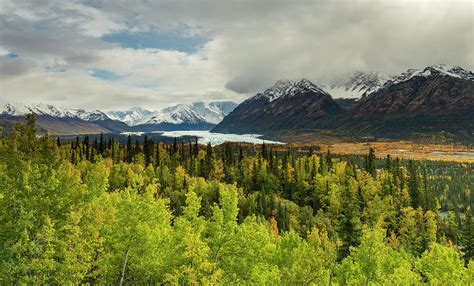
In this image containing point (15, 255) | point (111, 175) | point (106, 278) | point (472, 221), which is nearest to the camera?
point (15, 255)

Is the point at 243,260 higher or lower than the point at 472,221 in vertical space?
higher

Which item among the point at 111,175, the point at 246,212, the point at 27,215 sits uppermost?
the point at 27,215

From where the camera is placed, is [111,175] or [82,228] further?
[111,175]

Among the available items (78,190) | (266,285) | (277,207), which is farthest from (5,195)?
(277,207)

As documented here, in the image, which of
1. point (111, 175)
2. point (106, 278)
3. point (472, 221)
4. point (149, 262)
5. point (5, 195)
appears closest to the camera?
point (5, 195)

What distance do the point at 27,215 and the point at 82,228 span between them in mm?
7723

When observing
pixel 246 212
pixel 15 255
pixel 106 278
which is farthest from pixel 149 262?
pixel 246 212

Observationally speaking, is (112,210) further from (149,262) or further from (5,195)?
(5,195)

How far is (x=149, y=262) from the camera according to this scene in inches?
2025

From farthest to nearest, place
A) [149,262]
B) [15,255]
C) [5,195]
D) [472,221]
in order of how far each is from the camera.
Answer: [472,221] → [149,262] → [5,195] → [15,255]

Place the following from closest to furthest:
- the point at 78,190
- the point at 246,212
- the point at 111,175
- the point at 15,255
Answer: the point at 15,255
the point at 78,190
the point at 246,212
the point at 111,175

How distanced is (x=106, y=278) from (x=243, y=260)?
18.2 meters

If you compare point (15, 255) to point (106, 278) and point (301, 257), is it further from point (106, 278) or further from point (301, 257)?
point (301, 257)

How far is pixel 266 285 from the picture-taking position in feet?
179
